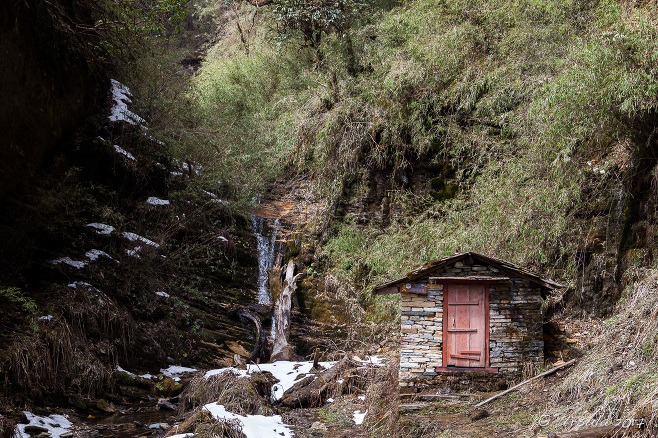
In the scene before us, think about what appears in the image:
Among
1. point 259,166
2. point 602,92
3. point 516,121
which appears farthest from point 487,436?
point 259,166

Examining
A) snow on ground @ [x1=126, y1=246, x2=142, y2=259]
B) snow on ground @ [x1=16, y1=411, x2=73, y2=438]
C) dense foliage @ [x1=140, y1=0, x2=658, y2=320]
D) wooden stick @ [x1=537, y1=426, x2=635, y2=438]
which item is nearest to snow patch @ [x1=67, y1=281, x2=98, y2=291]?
snow on ground @ [x1=126, y1=246, x2=142, y2=259]

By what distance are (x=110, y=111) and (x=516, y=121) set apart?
1020 centimetres

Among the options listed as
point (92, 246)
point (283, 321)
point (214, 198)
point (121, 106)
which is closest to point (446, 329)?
point (283, 321)

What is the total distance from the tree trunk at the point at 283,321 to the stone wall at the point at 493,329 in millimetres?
4795

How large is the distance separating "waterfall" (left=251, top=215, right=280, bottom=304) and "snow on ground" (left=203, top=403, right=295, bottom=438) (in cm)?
660

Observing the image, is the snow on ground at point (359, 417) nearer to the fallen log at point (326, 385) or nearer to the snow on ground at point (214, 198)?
the fallen log at point (326, 385)

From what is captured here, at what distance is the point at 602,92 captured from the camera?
7.41m

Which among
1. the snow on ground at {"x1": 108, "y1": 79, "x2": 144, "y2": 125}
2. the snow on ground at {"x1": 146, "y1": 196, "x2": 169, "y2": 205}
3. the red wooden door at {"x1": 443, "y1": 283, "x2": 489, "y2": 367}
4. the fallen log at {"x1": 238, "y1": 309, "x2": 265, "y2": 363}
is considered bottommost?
the fallen log at {"x1": 238, "y1": 309, "x2": 265, "y2": 363}

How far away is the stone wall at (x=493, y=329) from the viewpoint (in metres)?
7.83

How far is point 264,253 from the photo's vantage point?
16.2m

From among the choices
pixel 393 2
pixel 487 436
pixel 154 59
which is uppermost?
pixel 393 2

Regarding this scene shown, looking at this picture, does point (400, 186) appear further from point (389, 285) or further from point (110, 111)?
point (110, 111)

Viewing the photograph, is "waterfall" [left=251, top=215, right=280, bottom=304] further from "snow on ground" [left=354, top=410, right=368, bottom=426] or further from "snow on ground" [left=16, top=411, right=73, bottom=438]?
"snow on ground" [left=16, top=411, right=73, bottom=438]

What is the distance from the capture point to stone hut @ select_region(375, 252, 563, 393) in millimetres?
7828
